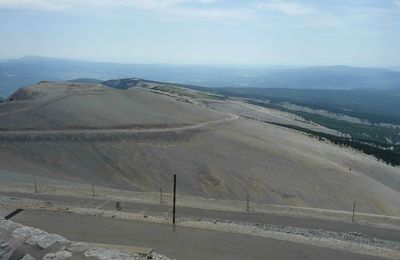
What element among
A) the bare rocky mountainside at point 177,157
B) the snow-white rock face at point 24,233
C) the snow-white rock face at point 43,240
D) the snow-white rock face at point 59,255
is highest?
the snow-white rock face at point 24,233

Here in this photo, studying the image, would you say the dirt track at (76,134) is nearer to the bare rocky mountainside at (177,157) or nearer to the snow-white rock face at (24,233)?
the bare rocky mountainside at (177,157)

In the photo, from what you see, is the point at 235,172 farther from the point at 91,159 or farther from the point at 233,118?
the point at 233,118

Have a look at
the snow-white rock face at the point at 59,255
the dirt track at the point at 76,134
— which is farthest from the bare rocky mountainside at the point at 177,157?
the snow-white rock face at the point at 59,255

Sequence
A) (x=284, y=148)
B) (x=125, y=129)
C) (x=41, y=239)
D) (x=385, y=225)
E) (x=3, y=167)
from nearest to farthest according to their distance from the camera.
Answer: (x=41, y=239) → (x=385, y=225) → (x=3, y=167) → (x=125, y=129) → (x=284, y=148)

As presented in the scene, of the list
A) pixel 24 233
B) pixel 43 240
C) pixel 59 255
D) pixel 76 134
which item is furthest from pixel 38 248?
pixel 76 134

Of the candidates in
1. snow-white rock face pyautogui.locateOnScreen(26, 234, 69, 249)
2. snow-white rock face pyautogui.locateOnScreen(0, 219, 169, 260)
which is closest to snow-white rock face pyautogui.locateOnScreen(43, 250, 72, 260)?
snow-white rock face pyautogui.locateOnScreen(0, 219, 169, 260)

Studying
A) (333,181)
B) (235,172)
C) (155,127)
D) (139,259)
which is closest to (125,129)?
(155,127)
